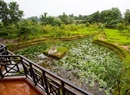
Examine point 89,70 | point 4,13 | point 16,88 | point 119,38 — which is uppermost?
point 4,13

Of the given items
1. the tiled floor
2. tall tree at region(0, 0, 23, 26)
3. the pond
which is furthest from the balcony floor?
tall tree at region(0, 0, 23, 26)

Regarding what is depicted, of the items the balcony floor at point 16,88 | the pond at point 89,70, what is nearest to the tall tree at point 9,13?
the pond at point 89,70

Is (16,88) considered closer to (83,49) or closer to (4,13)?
(83,49)

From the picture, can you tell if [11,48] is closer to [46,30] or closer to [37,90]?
[46,30]

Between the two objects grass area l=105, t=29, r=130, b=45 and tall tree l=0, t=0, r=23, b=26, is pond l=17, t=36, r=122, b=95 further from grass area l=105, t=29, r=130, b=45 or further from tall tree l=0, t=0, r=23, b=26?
tall tree l=0, t=0, r=23, b=26

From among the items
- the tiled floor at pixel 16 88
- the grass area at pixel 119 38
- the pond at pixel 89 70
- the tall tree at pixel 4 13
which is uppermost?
the tall tree at pixel 4 13

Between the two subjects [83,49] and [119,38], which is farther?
[119,38]

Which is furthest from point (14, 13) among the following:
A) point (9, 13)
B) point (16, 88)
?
point (16, 88)

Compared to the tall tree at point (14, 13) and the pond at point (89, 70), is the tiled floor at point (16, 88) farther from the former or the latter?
the tall tree at point (14, 13)

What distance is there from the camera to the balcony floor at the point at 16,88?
175 inches

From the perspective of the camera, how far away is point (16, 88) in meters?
4.72

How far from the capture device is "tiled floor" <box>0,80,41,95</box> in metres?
4.44

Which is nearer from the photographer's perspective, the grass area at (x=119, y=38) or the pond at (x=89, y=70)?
the pond at (x=89, y=70)

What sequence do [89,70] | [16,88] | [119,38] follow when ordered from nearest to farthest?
[16,88] < [89,70] < [119,38]
